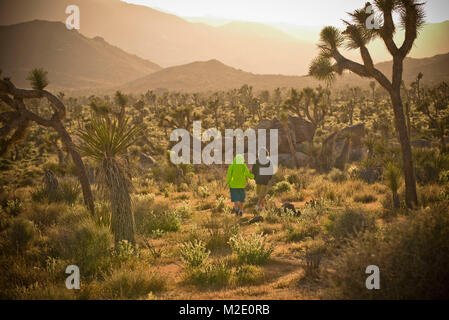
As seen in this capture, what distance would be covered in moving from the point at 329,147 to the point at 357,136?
13.8 feet

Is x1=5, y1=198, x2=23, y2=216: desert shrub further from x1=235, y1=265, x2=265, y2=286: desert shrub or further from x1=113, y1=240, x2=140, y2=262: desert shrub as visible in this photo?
x1=235, y1=265, x2=265, y2=286: desert shrub

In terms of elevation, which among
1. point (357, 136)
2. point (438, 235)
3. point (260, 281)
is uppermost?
point (357, 136)

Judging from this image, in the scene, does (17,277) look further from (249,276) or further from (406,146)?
(406,146)

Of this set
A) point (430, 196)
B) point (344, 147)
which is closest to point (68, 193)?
point (430, 196)

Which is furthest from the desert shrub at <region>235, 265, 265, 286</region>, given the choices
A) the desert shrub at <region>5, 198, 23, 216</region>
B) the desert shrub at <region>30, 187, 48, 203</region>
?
the desert shrub at <region>5, 198, 23, 216</region>

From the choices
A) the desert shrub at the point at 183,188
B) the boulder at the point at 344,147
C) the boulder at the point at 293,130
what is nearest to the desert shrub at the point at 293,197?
the desert shrub at the point at 183,188

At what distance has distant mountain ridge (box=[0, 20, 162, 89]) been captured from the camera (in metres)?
146

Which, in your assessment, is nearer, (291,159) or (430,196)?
(430,196)

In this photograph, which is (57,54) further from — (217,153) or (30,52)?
(217,153)

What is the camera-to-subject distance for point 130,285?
14.6 ft

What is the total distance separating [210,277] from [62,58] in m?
199

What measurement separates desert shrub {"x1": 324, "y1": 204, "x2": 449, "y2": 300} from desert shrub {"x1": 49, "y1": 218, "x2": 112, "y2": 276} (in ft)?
14.0

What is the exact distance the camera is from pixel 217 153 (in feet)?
73.0
